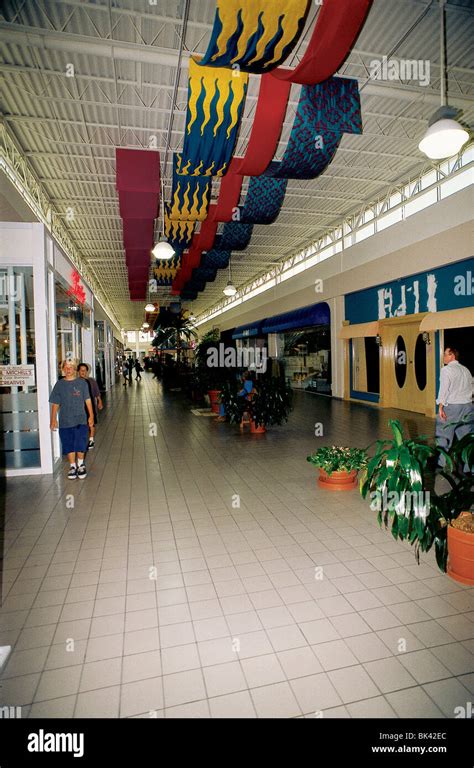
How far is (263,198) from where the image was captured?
33.0 ft

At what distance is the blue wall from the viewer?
30.2 feet

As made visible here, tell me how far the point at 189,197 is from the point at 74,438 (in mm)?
6851

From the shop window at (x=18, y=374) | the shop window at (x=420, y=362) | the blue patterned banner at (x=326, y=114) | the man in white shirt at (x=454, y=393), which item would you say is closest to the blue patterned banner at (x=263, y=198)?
the blue patterned banner at (x=326, y=114)

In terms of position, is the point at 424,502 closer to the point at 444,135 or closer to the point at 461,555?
the point at 461,555

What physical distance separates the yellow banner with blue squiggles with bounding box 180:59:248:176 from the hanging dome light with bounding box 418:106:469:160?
10.5 feet

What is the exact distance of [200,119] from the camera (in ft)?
21.9

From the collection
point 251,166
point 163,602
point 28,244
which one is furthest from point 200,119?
point 163,602

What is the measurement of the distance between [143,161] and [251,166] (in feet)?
8.58

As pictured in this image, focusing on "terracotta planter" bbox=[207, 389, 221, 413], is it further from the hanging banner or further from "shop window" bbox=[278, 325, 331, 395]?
the hanging banner

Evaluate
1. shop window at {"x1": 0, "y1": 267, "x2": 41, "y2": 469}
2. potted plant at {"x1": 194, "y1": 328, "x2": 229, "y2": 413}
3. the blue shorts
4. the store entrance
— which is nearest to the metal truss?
the store entrance

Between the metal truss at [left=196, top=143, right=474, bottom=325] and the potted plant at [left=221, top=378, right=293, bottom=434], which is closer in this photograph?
the potted plant at [left=221, top=378, right=293, bottom=434]

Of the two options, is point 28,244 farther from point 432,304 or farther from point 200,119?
point 432,304

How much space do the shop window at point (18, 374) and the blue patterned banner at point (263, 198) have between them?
19.3 ft
